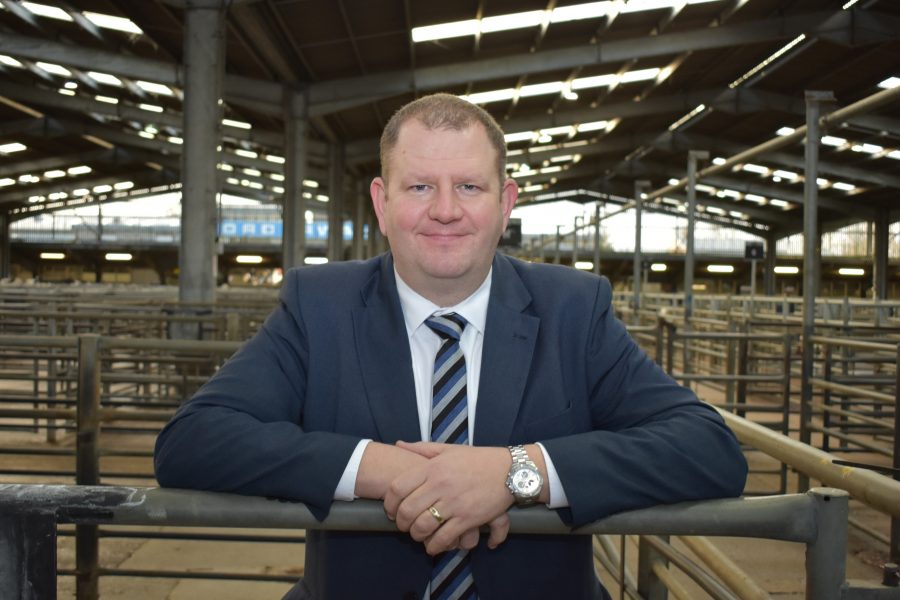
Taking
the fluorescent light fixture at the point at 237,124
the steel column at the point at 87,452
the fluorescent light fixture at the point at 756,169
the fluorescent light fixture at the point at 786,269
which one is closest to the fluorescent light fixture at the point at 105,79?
the fluorescent light fixture at the point at 237,124

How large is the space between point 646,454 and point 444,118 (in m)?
0.87

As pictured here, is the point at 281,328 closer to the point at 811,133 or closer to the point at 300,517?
the point at 300,517

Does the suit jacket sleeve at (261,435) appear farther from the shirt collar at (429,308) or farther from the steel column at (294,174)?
the steel column at (294,174)

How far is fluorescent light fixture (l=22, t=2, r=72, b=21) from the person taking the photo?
46.1 ft

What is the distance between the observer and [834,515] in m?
1.28

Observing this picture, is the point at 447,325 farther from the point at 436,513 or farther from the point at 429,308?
the point at 436,513

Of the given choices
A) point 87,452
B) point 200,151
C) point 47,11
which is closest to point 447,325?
point 87,452

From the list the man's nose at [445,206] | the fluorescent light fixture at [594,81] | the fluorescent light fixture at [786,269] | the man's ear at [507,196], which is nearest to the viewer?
the man's nose at [445,206]

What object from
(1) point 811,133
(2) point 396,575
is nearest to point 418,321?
(2) point 396,575

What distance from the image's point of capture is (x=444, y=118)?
1840 mm

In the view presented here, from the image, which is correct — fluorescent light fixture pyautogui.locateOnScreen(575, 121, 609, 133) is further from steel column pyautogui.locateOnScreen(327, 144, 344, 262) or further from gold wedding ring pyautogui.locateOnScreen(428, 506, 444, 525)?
Answer: gold wedding ring pyautogui.locateOnScreen(428, 506, 444, 525)

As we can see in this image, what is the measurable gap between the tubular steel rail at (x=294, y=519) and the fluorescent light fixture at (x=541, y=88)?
19.4 metres

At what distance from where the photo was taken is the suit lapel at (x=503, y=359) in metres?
1.80

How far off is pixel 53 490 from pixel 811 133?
253 inches
